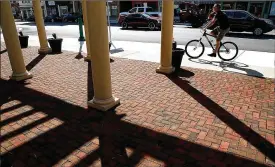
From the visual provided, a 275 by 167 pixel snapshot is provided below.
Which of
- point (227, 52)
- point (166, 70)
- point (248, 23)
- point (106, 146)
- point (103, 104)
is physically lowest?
point (106, 146)

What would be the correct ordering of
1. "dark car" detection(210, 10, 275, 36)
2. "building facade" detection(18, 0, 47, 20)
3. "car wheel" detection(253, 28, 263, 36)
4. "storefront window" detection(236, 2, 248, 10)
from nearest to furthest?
"dark car" detection(210, 10, 275, 36)
"car wheel" detection(253, 28, 263, 36)
"storefront window" detection(236, 2, 248, 10)
"building facade" detection(18, 0, 47, 20)

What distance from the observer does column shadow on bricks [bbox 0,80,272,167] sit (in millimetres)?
3285

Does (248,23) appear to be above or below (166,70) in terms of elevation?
above

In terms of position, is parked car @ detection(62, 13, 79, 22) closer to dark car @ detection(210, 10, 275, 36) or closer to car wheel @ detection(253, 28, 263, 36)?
dark car @ detection(210, 10, 275, 36)

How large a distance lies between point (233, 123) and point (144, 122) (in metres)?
1.65

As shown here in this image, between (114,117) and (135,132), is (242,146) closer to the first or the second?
(135,132)

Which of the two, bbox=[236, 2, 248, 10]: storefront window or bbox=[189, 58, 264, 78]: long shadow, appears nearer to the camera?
bbox=[189, 58, 264, 78]: long shadow

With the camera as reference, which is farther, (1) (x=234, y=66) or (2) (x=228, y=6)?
(2) (x=228, y=6)

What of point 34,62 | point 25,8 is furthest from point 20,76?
point 25,8

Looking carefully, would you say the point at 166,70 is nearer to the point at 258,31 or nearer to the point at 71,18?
the point at 258,31

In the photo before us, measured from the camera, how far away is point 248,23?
15609 mm

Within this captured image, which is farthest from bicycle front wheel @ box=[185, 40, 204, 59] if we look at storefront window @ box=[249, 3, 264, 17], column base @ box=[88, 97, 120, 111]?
storefront window @ box=[249, 3, 264, 17]

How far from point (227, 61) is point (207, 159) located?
19.3 ft

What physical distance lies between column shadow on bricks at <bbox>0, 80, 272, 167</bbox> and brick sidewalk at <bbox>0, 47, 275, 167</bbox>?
1cm
